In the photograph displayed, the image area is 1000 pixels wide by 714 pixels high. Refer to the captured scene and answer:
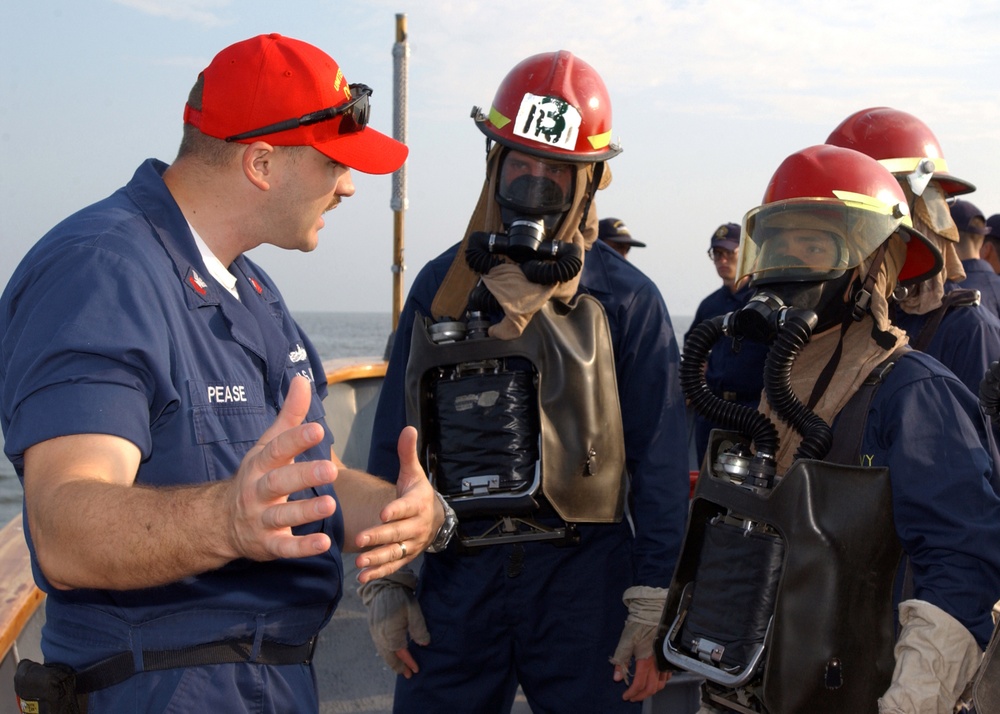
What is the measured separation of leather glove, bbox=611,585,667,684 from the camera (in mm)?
2945

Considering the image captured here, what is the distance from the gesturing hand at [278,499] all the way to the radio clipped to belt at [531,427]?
1.52m

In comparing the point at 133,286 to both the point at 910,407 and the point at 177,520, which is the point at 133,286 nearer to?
the point at 177,520

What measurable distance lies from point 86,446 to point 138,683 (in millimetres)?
604

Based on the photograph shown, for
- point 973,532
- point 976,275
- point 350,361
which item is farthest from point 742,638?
point 350,361

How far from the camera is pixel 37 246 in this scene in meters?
1.91

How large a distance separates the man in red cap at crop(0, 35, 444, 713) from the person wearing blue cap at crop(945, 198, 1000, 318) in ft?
12.1

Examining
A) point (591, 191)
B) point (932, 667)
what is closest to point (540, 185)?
point (591, 191)

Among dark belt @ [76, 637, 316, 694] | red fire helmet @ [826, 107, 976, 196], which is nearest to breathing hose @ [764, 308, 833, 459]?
dark belt @ [76, 637, 316, 694]

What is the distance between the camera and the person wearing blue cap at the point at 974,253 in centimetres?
502

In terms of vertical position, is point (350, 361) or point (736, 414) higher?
point (736, 414)

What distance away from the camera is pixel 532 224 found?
310 centimetres

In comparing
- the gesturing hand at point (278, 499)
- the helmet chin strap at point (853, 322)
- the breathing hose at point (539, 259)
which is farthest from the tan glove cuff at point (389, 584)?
the gesturing hand at point (278, 499)

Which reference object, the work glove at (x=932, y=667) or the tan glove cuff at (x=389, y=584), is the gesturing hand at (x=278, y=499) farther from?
the tan glove cuff at (x=389, y=584)

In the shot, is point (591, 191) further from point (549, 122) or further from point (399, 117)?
point (399, 117)
